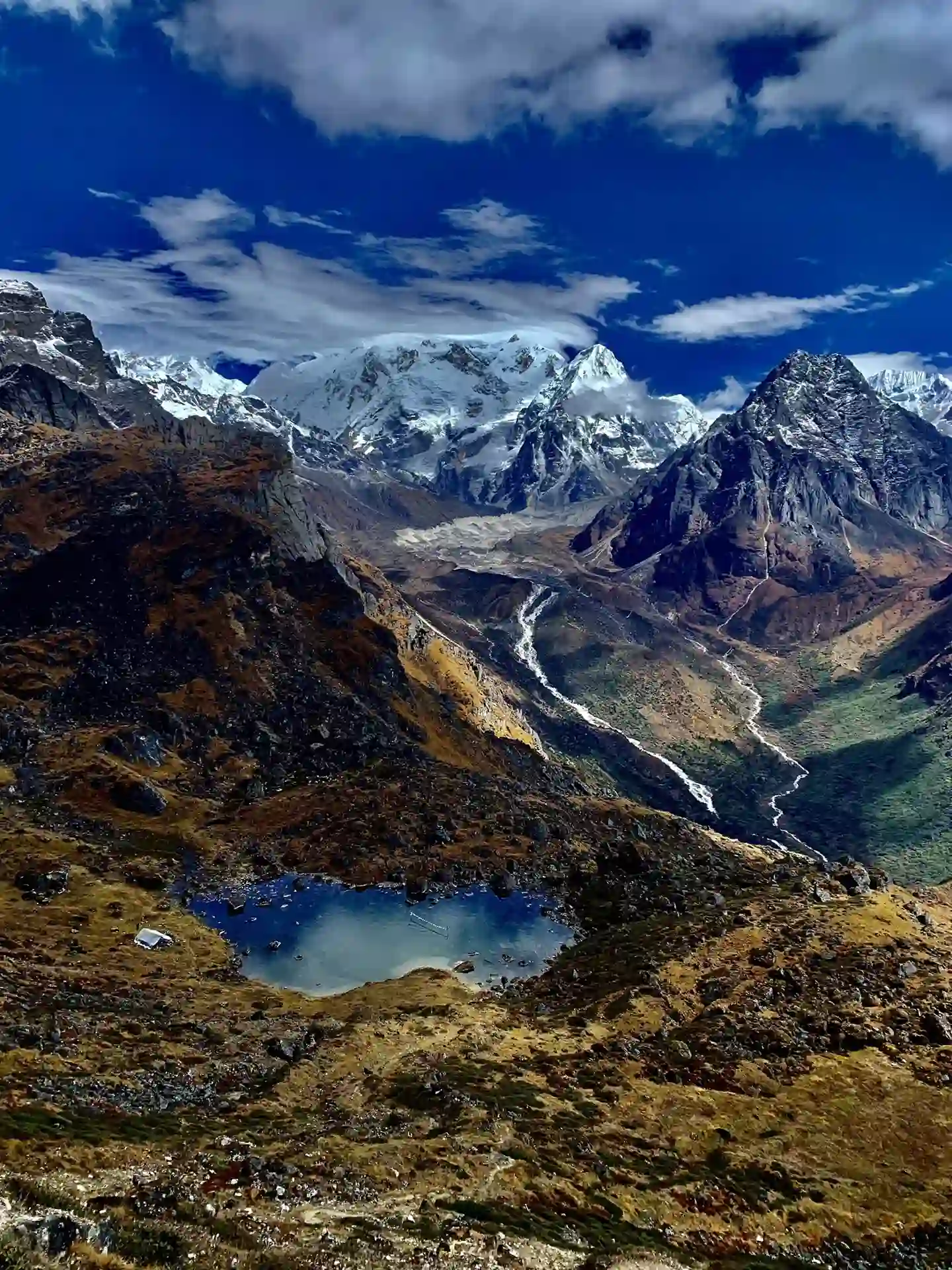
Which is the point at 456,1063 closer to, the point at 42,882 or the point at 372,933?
the point at 372,933

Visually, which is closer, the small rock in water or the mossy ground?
the mossy ground

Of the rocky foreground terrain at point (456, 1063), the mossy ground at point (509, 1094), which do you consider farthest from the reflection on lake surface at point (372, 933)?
the mossy ground at point (509, 1094)

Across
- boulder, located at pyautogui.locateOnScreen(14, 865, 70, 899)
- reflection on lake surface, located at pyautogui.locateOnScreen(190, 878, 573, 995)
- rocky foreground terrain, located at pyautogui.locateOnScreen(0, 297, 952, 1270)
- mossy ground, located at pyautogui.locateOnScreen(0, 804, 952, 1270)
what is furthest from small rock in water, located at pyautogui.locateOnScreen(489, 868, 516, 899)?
boulder, located at pyautogui.locateOnScreen(14, 865, 70, 899)

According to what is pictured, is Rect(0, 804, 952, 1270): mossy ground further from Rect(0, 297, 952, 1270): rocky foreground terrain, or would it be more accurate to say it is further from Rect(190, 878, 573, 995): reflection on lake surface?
Rect(190, 878, 573, 995): reflection on lake surface

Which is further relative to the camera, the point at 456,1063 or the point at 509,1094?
the point at 456,1063

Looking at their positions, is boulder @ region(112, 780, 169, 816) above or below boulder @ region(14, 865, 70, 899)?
above

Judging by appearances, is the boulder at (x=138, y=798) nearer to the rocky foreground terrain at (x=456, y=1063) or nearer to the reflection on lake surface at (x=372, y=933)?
the rocky foreground terrain at (x=456, y=1063)

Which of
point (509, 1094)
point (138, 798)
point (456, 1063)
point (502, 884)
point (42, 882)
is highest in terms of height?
point (138, 798)

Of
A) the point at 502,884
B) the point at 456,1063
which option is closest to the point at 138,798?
the point at 502,884

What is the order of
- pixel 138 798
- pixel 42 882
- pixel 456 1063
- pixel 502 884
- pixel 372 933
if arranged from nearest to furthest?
pixel 456 1063 < pixel 42 882 < pixel 372 933 < pixel 502 884 < pixel 138 798

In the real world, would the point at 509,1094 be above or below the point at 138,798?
below
